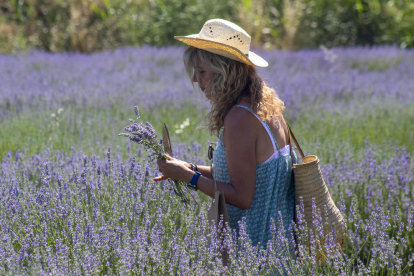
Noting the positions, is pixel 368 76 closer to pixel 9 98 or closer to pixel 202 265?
pixel 9 98

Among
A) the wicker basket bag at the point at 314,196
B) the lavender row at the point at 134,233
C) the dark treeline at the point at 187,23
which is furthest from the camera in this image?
the dark treeline at the point at 187,23

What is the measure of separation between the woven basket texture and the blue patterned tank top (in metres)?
0.08

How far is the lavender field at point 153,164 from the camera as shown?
1951 mm

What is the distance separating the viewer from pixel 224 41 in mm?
2229

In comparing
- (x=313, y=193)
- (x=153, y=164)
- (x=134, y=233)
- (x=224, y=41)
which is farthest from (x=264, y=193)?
(x=153, y=164)

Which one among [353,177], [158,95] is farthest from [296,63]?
[353,177]

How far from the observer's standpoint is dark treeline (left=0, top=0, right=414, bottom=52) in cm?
1145

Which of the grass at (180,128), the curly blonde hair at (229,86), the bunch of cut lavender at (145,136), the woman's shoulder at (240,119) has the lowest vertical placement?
the grass at (180,128)

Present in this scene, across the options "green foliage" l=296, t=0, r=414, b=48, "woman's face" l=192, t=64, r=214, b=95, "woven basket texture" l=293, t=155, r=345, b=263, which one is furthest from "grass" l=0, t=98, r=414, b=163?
"green foliage" l=296, t=0, r=414, b=48

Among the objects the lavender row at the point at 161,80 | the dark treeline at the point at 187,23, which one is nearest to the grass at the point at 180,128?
the lavender row at the point at 161,80

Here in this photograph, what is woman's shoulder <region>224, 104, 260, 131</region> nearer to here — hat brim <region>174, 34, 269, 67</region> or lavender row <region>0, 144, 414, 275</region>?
A: hat brim <region>174, 34, 269, 67</region>

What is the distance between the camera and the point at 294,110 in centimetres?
559

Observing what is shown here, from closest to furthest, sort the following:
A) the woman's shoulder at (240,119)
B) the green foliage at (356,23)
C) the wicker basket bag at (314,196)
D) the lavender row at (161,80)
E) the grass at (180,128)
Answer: the woman's shoulder at (240,119) → the wicker basket bag at (314,196) → the grass at (180,128) → the lavender row at (161,80) → the green foliage at (356,23)

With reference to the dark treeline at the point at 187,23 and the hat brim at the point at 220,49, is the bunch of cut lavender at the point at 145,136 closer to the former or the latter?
the hat brim at the point at 220,49
